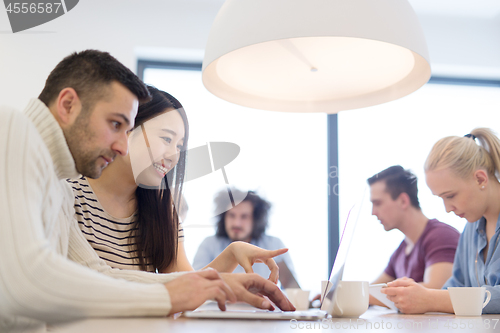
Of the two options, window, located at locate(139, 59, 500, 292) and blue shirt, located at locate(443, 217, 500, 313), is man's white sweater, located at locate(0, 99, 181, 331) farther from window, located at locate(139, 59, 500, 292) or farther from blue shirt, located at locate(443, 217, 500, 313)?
window, located at locate(139, 59, 500, 292)

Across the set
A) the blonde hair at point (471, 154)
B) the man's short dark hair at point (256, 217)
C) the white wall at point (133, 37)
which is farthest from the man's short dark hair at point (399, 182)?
the white wall at point (133, 37)

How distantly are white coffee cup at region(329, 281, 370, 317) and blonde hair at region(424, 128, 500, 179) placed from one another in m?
0.98

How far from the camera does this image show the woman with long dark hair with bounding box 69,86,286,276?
1.22m

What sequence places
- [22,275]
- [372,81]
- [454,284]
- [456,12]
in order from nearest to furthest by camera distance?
[22,275] < [372,81] < [454,284] < [456,12]

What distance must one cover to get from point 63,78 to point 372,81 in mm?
748

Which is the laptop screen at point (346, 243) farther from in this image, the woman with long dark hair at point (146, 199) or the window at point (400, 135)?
the window at point (400, 135)

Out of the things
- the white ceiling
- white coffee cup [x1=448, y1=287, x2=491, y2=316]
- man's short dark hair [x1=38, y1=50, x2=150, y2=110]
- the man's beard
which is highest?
the white ceiling

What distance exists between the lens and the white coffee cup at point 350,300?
0.84 metres

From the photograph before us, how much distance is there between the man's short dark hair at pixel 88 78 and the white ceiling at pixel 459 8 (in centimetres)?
264

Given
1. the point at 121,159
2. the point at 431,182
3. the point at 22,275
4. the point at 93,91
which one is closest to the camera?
the point at 22,275

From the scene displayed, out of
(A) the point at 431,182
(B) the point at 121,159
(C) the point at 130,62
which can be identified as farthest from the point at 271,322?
(C) the point at 130,62

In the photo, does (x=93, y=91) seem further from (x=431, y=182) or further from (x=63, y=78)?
(x=431, y=182)

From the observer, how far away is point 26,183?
651 millimetres

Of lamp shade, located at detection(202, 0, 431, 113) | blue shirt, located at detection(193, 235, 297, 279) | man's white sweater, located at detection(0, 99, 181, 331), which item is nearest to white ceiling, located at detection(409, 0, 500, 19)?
blue shirt, located at detection(193, 235, 297, 279)
